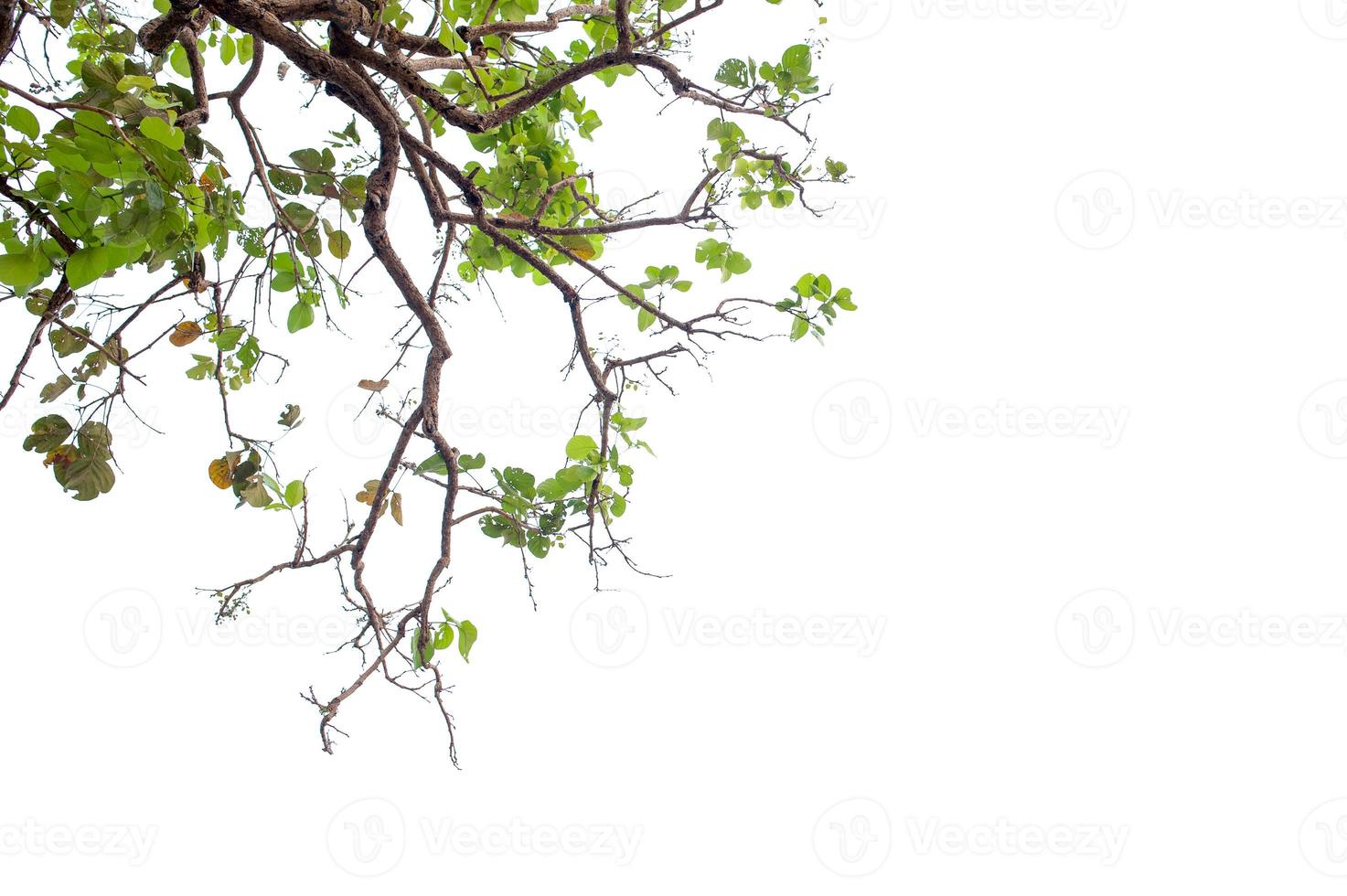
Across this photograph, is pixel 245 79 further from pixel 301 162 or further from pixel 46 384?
pixel 46 384

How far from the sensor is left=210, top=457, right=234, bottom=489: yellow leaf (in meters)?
1.33

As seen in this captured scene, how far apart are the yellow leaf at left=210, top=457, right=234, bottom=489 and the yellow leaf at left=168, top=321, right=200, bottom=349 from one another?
0.17 meters

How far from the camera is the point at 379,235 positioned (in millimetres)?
1264

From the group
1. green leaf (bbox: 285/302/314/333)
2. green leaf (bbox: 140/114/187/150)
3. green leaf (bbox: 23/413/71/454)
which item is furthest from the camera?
green leaf (bbox: 285/302/314/333)

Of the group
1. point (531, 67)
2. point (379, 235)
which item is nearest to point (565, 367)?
point (379, 235)

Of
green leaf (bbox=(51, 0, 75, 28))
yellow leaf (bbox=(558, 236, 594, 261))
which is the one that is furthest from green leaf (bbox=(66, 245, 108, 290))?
yellow leaf (bbox=(558, 236, 594, 261))

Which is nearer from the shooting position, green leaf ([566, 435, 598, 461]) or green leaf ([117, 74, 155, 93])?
green leaf ([117, 74, 155, 93])

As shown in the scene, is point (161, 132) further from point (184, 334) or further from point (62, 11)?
point (62, 11)

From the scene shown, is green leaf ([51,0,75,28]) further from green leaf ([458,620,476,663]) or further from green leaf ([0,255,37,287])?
green leaf ([458,620,476,663])

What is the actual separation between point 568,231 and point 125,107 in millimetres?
605

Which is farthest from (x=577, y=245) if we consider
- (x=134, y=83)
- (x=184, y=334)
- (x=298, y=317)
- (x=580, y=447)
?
(x=134, y=83)

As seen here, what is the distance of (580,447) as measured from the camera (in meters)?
1.40

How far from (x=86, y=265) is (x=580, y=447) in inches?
27.1

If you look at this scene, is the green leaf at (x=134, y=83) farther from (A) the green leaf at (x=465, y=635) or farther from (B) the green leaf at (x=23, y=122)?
(A) the green leaf at (x=465, y=635)
